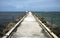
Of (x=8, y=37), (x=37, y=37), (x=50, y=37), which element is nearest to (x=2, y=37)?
(x=8, y=37)

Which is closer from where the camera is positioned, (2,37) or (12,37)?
(2,37)

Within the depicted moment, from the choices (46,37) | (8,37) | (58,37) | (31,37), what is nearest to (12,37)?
(8,37)

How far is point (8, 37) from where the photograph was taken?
1336 centimetres

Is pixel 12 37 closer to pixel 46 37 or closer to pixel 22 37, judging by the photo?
pixel 22 37

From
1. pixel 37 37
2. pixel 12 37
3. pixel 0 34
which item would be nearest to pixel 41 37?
pixel 37 37

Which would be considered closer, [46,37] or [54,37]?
[54,37]

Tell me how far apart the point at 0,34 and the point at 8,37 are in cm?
63

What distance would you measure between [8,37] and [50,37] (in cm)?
306

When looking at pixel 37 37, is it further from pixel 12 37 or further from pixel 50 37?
pixel 12 37

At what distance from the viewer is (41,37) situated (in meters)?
13.5

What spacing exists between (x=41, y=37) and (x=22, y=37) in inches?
54.8

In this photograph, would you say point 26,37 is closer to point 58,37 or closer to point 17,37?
point 17,37

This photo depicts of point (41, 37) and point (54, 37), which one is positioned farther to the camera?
point (41, 37)

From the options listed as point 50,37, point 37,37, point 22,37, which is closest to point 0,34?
point 22,37
